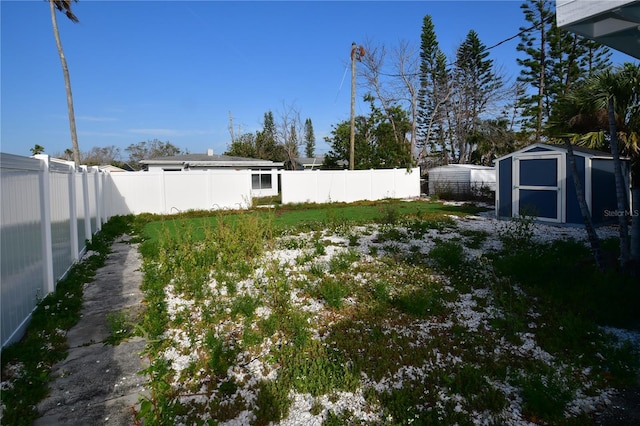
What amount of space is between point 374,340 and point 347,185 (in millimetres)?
15798

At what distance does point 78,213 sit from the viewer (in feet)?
21.5

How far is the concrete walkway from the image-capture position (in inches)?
95.5

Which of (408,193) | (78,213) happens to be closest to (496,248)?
(78,213)

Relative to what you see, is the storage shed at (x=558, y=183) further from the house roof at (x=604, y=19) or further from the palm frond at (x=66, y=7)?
the palm frond at (x=66, y=7)

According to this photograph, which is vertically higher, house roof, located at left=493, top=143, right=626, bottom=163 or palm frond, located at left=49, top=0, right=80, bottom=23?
palm frond, located at left=49, top=0, right=80, bottom=23

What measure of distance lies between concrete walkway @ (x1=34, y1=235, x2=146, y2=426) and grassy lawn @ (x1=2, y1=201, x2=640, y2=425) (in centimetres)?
12

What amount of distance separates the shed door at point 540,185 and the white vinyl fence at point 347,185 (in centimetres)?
870

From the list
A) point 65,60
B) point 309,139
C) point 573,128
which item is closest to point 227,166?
point 65,60

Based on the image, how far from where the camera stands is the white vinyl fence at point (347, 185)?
57.5 ft

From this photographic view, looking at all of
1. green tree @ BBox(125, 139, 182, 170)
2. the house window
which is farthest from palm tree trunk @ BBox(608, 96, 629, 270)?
green tree @ BBox(125, 139, 182, 170)

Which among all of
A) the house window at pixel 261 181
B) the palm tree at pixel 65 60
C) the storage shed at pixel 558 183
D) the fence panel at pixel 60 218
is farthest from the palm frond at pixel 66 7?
the storage shed at pixel 558 183

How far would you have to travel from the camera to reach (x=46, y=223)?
4.20 m

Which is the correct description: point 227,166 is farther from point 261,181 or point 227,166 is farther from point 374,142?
point 374,142

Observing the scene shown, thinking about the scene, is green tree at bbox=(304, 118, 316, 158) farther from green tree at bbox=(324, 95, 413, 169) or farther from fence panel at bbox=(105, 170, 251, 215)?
fence panel at bbox=(105, 170, 251, 215)
